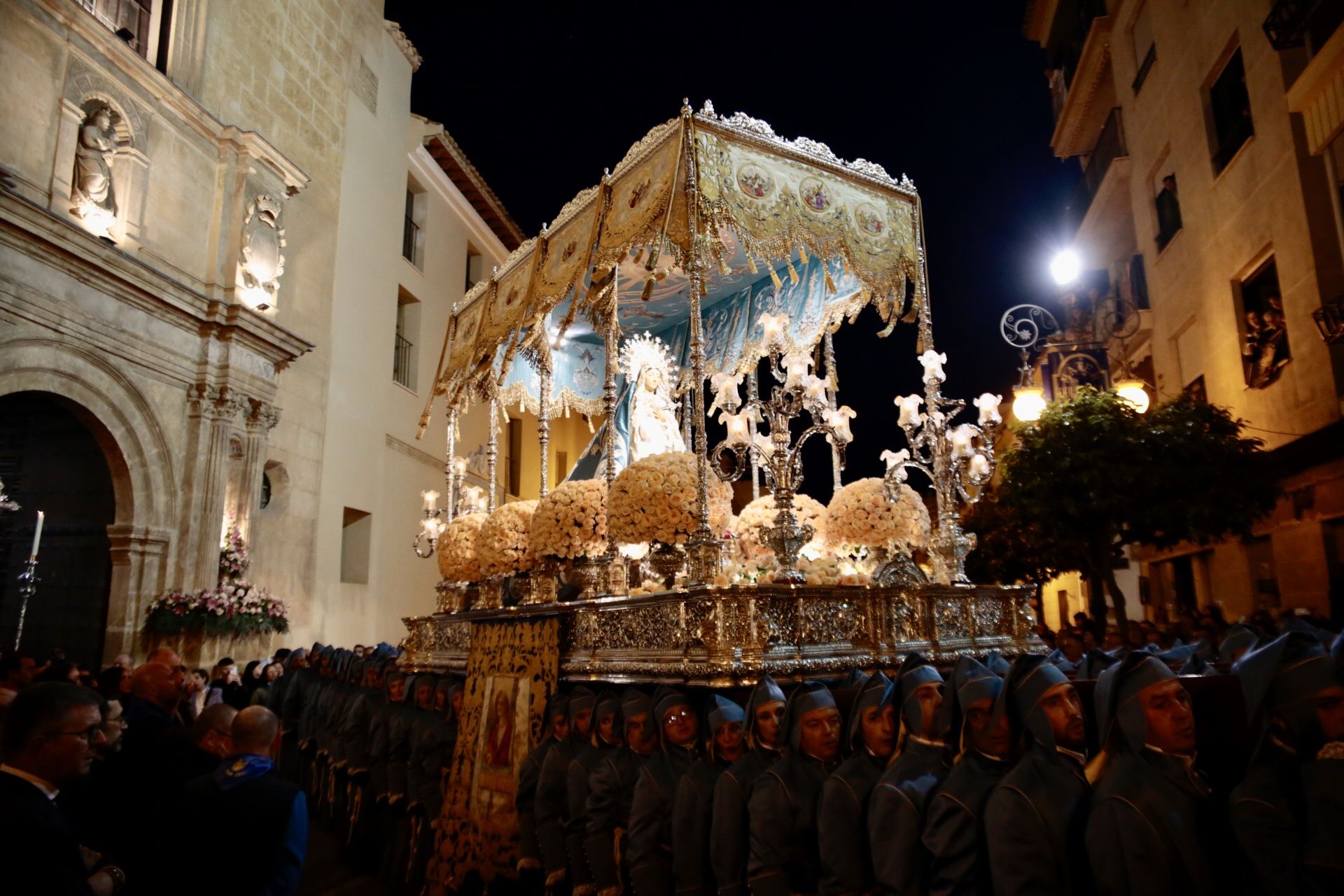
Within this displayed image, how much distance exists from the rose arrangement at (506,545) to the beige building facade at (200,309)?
5.55 metres

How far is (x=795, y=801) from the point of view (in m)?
3.60

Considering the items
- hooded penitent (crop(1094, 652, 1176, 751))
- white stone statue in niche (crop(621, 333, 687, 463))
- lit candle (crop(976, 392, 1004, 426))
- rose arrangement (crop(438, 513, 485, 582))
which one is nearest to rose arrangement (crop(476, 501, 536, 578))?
rose arrangement (crop(438, 513, 485, 582))

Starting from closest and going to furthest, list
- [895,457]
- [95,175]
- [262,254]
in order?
[895,457]
[95,175]
[262,254]

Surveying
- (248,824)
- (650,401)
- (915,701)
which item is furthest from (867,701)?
(650,401)

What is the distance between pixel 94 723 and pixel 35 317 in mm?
8397

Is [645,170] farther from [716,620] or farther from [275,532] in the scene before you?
[275,532]

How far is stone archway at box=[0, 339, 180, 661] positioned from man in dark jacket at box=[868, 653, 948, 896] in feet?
32.6

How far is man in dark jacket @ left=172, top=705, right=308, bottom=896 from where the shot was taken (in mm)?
3018

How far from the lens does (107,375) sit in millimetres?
10125

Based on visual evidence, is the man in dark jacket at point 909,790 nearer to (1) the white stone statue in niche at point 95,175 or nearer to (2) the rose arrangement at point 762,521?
(2) the rose arrangement at point 762,521

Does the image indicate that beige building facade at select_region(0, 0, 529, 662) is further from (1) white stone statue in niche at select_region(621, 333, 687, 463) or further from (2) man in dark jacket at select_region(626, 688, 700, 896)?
(2) man in dark jacket at select_region(626, 688, 700, 896)

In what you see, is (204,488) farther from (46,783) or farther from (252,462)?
(46,783)

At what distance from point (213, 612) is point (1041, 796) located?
10.6 meters

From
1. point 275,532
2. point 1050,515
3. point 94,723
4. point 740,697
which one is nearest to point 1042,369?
point 1050,515
